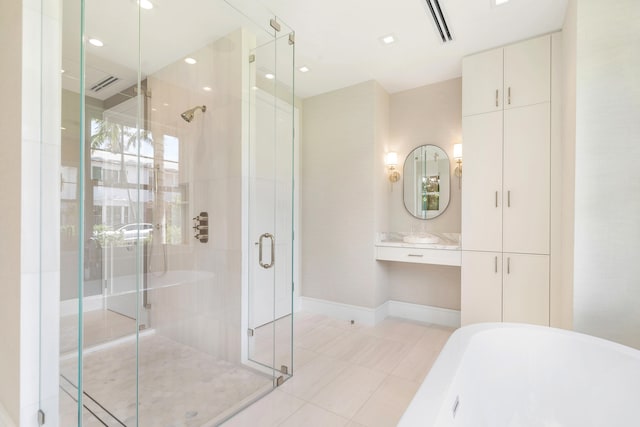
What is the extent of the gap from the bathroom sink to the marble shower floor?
1.90 meters

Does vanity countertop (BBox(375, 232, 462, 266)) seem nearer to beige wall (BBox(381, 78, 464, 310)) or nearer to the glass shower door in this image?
beige wall (BBox(381, 78, 464, 310))

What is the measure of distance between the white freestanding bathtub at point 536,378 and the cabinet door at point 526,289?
3.55 feet

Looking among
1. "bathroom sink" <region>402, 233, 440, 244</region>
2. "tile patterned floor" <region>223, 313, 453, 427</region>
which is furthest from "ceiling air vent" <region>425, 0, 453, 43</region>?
"tile patterned floor" <region>223, 313, 453, 427</region>

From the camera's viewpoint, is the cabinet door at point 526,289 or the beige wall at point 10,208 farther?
the cabinet door at point 526,289

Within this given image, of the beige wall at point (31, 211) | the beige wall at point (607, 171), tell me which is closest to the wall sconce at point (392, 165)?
the beige wall at point (607, 171)

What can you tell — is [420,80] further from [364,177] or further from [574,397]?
[574,397]

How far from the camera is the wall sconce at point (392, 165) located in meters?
3.51

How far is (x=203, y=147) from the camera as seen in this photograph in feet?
7.93

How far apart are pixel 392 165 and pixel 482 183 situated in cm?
106

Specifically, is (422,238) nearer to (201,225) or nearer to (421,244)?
(421,244)

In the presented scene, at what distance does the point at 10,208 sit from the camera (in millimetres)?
1513

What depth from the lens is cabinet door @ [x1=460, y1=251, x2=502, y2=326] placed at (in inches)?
104

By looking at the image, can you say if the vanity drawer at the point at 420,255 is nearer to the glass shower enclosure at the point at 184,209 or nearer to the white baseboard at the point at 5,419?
the glass shower enclosure at the point at 184,209

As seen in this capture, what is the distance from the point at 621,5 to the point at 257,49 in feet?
7.91
